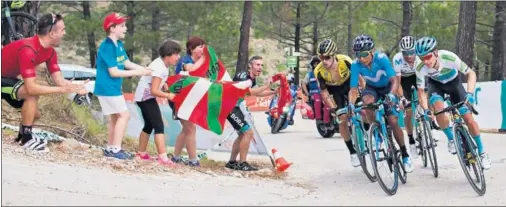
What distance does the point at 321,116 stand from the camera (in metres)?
15.9

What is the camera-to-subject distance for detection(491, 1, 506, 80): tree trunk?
32.8 metres

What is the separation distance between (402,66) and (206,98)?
278cm

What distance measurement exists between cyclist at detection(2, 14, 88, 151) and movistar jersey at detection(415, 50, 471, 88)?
13.3ft

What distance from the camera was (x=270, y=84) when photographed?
1072 cm

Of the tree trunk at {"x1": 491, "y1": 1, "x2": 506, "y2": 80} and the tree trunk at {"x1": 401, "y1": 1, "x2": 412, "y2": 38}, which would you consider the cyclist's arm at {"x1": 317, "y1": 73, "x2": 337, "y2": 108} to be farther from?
the tree trunk at {"x1": 401, "y1": 1, "x2": 412, "y2": 38}

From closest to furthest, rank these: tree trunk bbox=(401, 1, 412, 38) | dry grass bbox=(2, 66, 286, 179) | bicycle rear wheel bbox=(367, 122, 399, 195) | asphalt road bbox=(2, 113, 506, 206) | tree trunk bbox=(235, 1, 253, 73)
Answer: asphalt road bbox=(2, 113, 506, 206)
bicycle rear wheel bbox=(367, 122, 399, 195)
dry grass bbox=(2, 66, 286, 179)
tree trunk bbox=(235, 1, 253, 73)
tree trunk bbox=(401, 1, 412, 38)

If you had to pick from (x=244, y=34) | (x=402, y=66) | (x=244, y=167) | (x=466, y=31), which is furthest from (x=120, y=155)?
(x=244, y=34)

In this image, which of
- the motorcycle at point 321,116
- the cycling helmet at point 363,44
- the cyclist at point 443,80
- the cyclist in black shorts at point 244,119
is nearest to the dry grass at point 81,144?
the cyclist in black shorts at point 244,119

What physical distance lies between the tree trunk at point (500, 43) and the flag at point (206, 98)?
22959 mm

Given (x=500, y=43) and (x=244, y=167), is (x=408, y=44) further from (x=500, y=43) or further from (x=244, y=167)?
(x=500, y=43)

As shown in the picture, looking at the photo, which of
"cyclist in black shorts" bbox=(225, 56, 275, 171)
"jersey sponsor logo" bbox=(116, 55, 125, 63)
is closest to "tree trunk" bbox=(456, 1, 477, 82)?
"cyclist in black shorts" bbox=(225, 56, 275, 171)

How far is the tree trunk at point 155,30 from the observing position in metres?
40.8

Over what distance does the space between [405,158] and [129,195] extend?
3835 millimetres

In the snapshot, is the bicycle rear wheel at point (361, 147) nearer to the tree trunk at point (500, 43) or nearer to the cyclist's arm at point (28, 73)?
the cyclist's arm at point (28, 73)
